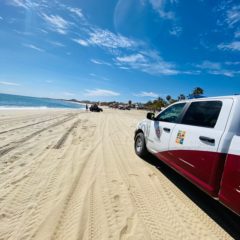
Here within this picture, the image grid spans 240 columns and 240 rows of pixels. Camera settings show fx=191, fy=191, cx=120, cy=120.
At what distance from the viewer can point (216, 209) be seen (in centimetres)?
339

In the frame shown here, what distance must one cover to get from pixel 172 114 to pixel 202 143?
1.69 m

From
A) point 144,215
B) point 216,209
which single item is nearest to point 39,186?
point 144,215

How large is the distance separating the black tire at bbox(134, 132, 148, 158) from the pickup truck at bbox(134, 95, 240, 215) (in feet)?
4.16

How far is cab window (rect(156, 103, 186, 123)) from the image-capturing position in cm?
434

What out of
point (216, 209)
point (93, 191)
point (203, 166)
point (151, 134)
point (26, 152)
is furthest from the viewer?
point (26, 152)

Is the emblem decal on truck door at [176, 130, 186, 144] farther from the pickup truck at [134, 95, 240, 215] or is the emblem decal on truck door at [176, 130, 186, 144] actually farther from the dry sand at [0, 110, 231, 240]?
the dry sand at [0, 110, 231, 240]

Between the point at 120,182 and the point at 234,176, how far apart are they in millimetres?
2334

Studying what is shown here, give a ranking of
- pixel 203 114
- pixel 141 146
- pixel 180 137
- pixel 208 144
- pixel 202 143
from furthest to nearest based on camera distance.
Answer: pixel 141 146 → pixel 180 137 → pixel 203 114 → pixel 202 143 → pixel 208 144

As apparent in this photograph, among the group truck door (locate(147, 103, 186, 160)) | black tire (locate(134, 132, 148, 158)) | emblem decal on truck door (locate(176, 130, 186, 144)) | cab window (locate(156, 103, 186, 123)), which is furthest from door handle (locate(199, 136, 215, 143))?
black tire (locate(134, 132, 148, 158))

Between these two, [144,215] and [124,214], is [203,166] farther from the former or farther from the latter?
[124,214]

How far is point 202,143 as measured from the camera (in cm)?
305

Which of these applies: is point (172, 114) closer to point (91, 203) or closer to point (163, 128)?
point (163, 128)

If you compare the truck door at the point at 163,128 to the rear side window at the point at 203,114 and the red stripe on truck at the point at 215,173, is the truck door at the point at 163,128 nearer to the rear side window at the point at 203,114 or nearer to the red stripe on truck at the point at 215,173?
the rear side window at the point at 203,114

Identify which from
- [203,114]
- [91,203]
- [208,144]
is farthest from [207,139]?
[91,203]
